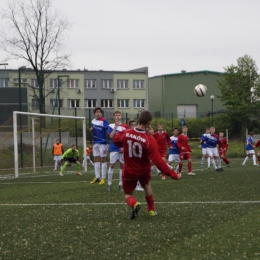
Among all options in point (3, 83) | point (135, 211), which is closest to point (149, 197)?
point (135, 211)

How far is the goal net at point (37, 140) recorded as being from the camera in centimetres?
2597

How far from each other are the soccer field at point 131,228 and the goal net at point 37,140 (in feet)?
41.9

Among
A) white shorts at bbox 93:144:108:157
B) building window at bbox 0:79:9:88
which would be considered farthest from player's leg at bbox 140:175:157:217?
building window at bbox 0:79:9:88

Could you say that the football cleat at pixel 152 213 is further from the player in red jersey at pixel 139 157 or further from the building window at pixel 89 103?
the building window at pixel 89 103

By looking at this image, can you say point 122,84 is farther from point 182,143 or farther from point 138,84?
point 182,143

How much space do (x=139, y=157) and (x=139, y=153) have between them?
9 cm

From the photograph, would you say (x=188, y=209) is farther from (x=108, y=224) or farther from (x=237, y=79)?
(x=237, y=79)

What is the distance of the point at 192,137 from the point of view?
5194 centimetres

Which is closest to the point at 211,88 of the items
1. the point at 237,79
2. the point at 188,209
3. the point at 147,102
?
the point at 147,102

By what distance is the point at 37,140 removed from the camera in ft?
99.2

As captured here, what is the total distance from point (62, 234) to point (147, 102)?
7961cm

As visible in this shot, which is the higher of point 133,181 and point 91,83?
point 91,83

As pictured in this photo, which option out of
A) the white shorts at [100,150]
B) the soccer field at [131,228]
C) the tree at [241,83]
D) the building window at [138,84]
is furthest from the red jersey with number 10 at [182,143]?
the building window at [138,84]

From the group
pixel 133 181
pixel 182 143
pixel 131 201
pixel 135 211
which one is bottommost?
pixel 135 211
